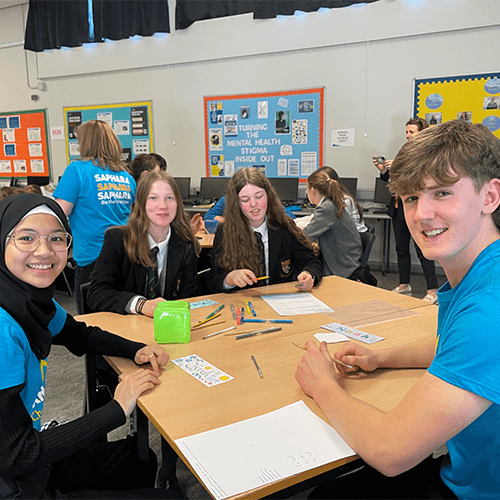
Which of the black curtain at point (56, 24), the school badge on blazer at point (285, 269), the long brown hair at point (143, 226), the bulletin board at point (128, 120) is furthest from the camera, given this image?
the bulletin board at point (128, 120)

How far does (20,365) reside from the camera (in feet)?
3.32

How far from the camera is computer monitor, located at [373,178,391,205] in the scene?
505cm

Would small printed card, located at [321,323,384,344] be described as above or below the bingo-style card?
below

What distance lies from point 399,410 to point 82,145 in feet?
8.74

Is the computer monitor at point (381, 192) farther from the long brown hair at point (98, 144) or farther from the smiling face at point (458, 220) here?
the smiling face at point (458, 220)

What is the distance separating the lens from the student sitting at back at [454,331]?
77 centimetres

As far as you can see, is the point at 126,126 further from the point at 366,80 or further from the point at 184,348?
the point at 184,348

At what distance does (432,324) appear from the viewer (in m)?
1.70

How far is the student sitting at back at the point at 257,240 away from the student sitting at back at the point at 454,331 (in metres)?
1.31

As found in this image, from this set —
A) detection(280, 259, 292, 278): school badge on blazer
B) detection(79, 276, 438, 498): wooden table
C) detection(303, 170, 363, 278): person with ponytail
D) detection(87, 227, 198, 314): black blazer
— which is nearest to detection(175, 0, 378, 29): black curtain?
detection(303, 170, 363, 278): person with ponytail

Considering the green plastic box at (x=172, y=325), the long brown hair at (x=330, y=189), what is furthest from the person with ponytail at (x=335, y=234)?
the green plastic box at (x=172, y=325)

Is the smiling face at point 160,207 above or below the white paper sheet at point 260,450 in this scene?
above

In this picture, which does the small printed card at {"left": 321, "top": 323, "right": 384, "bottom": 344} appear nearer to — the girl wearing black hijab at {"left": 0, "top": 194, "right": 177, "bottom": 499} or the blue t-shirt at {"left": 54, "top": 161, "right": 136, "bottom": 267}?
the girl wearing black hijab at {"left": 0, "top": 194, "right": 177, "bottom": 499}

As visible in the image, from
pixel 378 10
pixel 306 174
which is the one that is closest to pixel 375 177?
pixel 306 174
